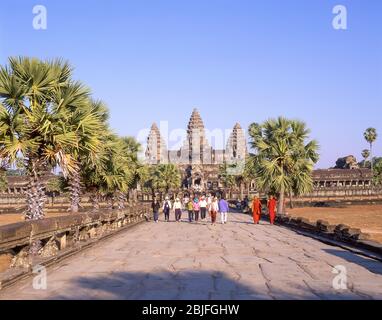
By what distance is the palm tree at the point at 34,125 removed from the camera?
12.8 metres

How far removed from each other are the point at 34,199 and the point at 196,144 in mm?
118163

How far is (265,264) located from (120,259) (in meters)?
2.99

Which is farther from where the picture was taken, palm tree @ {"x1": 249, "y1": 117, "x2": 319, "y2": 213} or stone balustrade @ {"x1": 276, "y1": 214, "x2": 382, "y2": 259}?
palm tree @ {"x1": 249, "y1": 117, "x2": 319, "y2": 213}

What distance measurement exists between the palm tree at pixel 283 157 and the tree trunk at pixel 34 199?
65.2 feet

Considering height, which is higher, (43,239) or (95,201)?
(95,201)

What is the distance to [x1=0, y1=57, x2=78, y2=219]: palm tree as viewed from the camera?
1281cm

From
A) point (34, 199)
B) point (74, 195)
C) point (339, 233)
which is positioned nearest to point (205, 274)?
point (34, 199)

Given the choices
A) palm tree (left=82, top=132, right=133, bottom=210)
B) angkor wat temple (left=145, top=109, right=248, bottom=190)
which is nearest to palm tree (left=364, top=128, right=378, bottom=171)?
angkor wat temple (left=145, top=109, right=248, bottom=190)

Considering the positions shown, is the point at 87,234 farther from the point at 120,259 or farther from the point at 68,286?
the point at 68,286

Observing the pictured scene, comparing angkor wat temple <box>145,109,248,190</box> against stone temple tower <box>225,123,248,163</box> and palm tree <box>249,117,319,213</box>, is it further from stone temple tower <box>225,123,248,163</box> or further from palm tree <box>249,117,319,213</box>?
palm tree <box>249,117,319,213</box>

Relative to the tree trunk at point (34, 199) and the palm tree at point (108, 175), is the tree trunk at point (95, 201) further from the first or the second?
the tree trunk at point (34, 199)

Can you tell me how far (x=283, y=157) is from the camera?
1281 inches

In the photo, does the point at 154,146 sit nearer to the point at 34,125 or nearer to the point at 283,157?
the point at 283,157

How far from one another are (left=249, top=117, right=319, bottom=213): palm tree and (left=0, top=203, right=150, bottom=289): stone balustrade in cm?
1691
